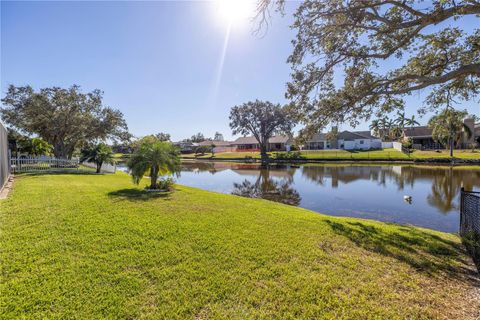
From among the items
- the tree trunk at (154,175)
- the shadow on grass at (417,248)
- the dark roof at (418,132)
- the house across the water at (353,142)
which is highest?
the dark roof at (418,132)

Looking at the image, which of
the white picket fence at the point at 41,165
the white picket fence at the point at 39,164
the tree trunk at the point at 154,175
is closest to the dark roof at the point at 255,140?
the white picket fence at the point at 41,165

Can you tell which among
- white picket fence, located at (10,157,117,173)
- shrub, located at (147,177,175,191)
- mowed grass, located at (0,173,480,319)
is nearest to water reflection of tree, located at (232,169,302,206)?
shrub, located at (147,177,175,191)

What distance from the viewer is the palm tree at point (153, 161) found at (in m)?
10.9

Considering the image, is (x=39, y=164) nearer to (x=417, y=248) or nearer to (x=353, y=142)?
(x=417, y=248)

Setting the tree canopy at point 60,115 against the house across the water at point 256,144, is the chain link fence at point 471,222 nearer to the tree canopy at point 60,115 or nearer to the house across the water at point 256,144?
the tree canopy at point 60,115

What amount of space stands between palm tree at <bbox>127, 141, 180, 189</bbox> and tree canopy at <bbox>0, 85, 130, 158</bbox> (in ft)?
55.2

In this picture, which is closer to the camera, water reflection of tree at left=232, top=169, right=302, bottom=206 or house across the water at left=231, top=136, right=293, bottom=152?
water reflection of tree at left=232, top=169, right=302, bottom=206

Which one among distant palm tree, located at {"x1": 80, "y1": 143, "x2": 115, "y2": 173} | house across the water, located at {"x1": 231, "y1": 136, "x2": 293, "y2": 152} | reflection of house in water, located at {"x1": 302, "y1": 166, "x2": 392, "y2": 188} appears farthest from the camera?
house across the water, located at {"x1": 231, "y1": 136, "x2": 293, "y2": 152}

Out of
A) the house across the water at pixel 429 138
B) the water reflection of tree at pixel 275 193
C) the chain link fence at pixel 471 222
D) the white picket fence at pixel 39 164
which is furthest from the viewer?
the house across the water at pixel 429 138

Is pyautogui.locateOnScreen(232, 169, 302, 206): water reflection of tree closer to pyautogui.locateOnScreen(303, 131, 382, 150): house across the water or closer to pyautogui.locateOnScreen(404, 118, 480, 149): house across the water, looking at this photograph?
pyautogui.locateOnScreen(303, 131, 382, 150): house across the water

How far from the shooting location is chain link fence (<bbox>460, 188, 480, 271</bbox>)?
5.59 m

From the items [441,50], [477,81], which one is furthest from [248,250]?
[477,81]

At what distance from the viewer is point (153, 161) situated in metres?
11.0

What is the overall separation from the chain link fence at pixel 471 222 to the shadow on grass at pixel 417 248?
22 centimetres
